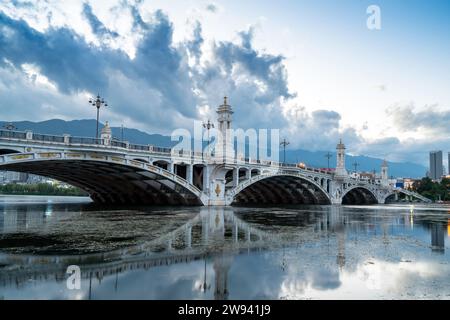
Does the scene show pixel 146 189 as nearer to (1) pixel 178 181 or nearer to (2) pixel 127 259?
(1) pixel 178 181

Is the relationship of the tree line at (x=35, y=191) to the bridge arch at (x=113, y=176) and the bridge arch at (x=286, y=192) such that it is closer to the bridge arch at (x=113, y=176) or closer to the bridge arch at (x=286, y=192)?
the bridge arch at (x=286, y=192)

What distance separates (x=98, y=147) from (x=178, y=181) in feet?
43.8

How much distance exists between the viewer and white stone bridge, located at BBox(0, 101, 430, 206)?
120 feet

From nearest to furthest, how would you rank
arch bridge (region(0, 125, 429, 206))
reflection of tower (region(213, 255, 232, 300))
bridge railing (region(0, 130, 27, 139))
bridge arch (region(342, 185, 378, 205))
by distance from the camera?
reflection of tower (region(213, 255, 232, 300))
bridge railing (region(0, 130, 27, 139))
arch bridge (region(0, 125, 429, 206))
bridge arch (region(342, 185, 378, 205))

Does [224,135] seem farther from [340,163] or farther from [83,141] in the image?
[340,163]

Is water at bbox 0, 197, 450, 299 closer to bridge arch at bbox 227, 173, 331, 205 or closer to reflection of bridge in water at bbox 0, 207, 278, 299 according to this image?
reflection of bridge in water at bbox 0, 207, 278, 299

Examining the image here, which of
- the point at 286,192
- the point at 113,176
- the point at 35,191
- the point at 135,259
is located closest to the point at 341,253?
the point at 135,259

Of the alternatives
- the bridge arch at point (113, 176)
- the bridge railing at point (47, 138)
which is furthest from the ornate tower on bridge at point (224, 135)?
the bridge railing at point (47, 138)

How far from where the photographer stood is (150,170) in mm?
45750

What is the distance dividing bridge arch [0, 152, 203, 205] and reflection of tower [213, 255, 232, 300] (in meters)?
29.6

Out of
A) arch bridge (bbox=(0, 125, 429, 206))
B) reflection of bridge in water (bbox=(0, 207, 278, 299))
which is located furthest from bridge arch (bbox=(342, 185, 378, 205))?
reflection of bridge in water (bbox=(0, 207, 278, 299))

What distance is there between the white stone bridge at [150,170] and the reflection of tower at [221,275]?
29659 mm

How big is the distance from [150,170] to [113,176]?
1006 cm
